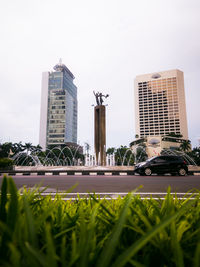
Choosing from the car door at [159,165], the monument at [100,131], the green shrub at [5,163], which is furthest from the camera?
the monument at [100,131]

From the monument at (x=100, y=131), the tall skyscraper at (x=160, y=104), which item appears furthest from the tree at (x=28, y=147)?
the tall skyscraper at (x=160, y=104)

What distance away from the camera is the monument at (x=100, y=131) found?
1330 inches

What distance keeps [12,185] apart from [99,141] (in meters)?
33.5

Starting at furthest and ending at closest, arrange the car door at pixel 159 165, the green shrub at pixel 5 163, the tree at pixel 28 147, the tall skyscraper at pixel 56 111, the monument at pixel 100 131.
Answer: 1. the tall skyscraper at pixel 56 111
2. the tree at pixel 28 147
3. the monument at pixel 100 131
4. the green shrub at pixel 5 163
5. the car door at pixel 159 165

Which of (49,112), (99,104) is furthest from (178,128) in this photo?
(99,104)

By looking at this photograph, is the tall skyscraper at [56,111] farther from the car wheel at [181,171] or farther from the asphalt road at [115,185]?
the asphalt road at [115,185]

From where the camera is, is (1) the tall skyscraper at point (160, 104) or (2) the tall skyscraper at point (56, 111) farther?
(1) the tall skyscraper at point (160, 104)

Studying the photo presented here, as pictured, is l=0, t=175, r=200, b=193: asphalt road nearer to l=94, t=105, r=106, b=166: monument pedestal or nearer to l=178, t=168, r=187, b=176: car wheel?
l=178, t=168, r=187, b=176: car wheel

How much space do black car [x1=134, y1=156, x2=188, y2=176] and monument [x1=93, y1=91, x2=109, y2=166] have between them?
62.2 feet

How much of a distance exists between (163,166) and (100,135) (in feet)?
65.3

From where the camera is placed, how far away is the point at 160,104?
504 ft

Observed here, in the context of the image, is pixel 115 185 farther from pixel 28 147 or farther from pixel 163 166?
pixel 28 147

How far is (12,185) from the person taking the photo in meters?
0.69

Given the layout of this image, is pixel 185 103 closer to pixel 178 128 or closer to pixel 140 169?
pixel 178 128
